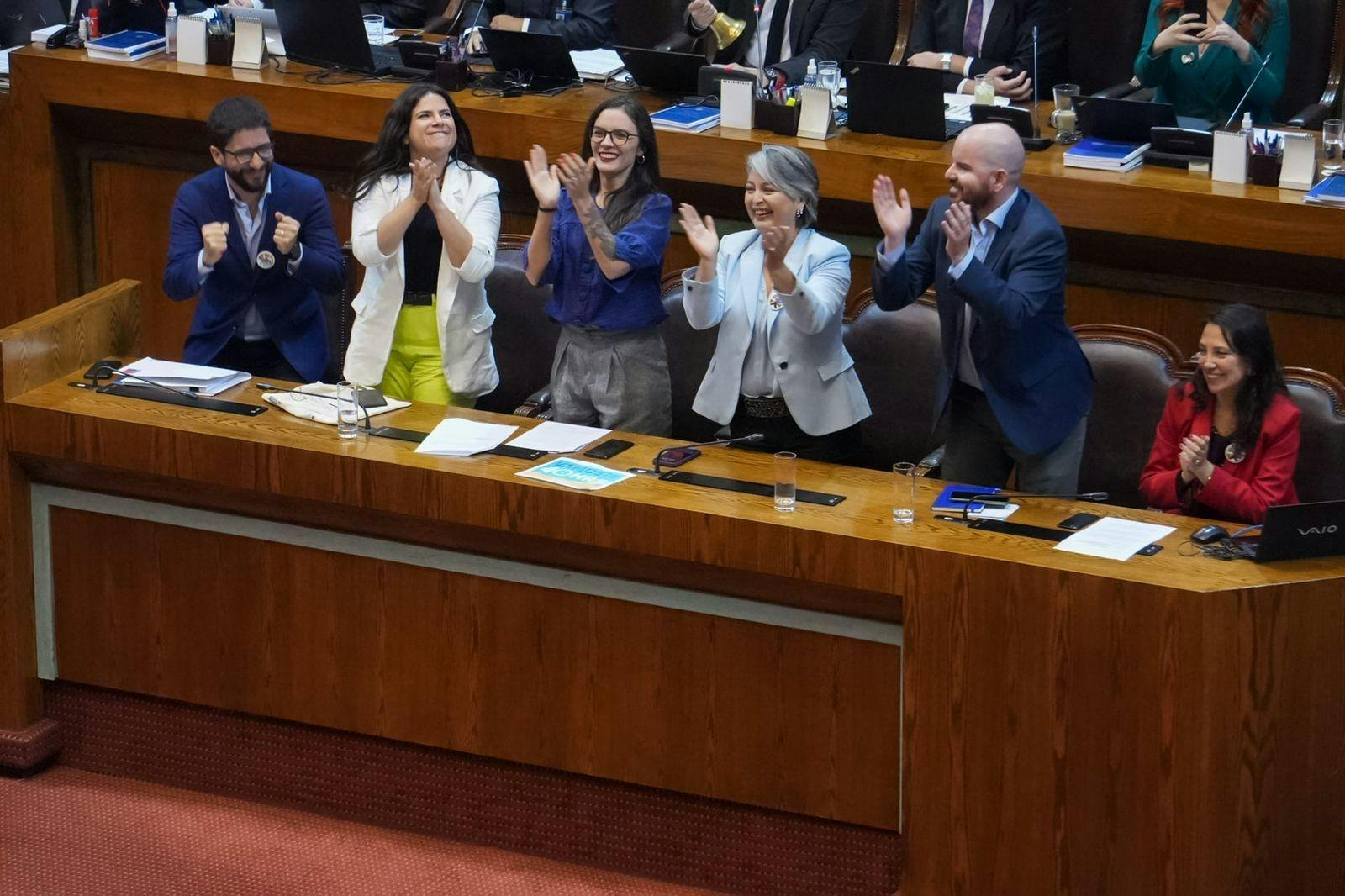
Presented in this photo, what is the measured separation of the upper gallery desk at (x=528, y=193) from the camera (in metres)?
4.34

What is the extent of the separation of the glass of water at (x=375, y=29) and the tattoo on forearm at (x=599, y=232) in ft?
7.61

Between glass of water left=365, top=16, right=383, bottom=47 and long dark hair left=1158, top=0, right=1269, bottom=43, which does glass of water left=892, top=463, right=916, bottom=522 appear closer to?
long dark hair left=1158, top=0, right=1269, bottom=43

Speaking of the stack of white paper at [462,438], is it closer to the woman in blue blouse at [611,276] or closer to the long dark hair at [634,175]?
the woman in blue blouse at [611,276]

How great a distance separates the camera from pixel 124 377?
3.74m

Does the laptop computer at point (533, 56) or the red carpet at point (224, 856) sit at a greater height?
the laptop computer at point (533, 56)

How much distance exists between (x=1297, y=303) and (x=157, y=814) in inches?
114

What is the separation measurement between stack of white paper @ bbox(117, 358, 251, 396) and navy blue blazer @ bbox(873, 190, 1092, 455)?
1360mm

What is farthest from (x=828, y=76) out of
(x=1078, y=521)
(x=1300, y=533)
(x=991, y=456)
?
(x=1300, y=533)

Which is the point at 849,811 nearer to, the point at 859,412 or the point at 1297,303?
the point at 859,412

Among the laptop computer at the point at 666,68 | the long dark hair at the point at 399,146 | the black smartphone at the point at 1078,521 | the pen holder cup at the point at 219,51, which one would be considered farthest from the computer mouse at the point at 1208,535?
the pen holder cup at the point at 219,51

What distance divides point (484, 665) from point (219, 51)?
2.79 metres

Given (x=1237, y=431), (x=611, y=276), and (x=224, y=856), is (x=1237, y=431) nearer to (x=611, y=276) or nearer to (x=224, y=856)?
(x=611, y=276)

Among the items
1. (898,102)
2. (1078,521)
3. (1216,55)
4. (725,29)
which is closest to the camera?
(1078,521)

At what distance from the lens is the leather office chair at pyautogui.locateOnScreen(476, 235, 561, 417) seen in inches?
173
